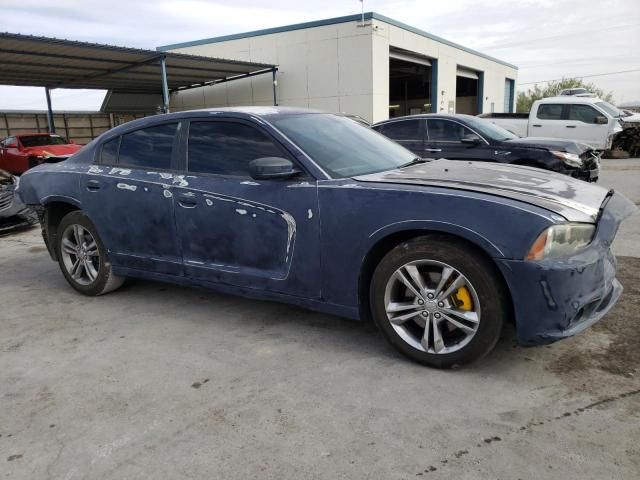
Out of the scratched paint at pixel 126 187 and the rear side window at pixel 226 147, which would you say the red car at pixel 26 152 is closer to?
the scratched paint at pixel 126 187

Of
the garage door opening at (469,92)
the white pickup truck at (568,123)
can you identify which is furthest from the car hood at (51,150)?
the garage door opening at (469,92)

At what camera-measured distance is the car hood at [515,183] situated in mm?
2881

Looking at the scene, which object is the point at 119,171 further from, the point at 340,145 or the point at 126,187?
the point at 340,145

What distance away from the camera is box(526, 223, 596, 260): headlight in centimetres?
267

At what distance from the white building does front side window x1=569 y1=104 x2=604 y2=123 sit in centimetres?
805

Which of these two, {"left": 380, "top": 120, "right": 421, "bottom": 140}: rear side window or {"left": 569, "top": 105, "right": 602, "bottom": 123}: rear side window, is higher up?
{"left": 569, "top": 105, "right": 602, "bottom": 123}: rear side window

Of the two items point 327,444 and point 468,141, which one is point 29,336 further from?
point 468,141

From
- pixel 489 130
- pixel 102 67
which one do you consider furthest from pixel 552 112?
pixel 102 67

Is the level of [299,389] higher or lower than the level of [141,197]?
lower

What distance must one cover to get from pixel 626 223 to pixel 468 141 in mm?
2927

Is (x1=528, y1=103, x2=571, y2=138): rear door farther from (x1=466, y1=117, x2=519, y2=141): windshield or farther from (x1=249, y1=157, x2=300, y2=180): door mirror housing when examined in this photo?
(x1=249, y1=157, x2=300, y2=180): door mirror housing

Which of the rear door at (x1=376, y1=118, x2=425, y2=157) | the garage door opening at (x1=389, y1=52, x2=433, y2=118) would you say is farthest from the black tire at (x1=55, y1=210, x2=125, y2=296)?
the garage door opening at (x1=389, y1=52, x2=433, y2=118)

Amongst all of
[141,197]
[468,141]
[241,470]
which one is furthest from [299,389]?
[468,141]

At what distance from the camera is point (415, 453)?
2307 millimetres
